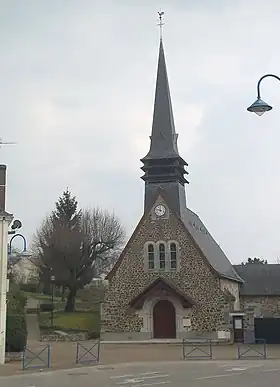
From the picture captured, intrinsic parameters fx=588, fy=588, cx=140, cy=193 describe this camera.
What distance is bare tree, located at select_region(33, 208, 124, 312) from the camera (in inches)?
1944

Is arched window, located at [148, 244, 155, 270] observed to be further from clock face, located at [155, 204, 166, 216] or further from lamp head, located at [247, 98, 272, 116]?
A: lamp head, located at [247, 98, 272, 116]

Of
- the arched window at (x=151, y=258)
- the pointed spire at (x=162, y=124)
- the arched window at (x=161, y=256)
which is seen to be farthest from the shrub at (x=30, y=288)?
the pointed spire at (x=162, y=124)

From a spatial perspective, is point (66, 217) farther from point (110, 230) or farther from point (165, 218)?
point (165, 218)

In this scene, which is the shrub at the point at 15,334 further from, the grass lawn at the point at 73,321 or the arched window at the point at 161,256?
the grass lawn at the point at 73,321

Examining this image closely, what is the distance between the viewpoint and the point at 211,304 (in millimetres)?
35938

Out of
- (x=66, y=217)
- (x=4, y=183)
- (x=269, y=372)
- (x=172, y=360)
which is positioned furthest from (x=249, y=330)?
(x=66, y=217)

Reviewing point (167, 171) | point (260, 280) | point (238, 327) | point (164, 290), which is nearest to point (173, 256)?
point (164, 290)

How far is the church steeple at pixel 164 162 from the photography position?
3891 cm

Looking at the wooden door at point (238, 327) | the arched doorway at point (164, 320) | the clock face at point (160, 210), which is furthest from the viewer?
the clock face at point (160, 210)

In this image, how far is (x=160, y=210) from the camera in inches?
1499

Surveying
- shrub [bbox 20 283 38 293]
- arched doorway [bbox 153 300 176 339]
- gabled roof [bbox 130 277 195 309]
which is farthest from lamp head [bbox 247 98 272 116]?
shrub [bbox 20 283 38 293]

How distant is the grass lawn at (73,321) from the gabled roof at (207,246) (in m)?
9.39

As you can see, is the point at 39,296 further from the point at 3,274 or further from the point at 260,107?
the point at 260,107

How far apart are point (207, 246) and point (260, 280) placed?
6.08 metres
